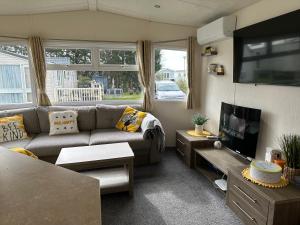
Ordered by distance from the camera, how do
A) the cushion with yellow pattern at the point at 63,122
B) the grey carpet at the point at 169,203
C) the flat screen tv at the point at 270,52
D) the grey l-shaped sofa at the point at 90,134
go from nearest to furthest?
the flat screen tv at the point at 270,52, the grey carpet at the point at 169,203, the grey l-shaped sofa at the point at 90,134, the cushion with yellow pattern at the point at 63,122

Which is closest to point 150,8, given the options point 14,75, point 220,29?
point 220,29

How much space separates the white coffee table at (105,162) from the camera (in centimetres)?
225

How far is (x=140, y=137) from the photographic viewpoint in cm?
314

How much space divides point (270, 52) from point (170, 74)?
2.01 m

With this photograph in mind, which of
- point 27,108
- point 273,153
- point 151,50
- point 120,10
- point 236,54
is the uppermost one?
point 120,10

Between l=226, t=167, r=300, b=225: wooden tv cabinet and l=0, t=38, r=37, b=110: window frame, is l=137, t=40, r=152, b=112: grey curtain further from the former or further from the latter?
l=226, t=167, r=300, b=225: wooden tv cabinet

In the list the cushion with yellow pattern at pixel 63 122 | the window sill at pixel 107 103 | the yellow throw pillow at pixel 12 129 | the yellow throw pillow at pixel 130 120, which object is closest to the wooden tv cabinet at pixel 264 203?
the yellow throw pillow at pixel 130 120

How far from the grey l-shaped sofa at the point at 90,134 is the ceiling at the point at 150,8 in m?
1.52

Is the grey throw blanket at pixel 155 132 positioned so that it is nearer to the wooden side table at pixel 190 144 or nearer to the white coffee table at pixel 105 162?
the wooden side table at pixel 190 144

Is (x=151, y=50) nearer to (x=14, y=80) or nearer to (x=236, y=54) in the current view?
(x=236, y=54)

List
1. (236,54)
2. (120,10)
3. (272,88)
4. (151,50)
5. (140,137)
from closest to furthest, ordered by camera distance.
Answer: (272,88), (236,54), (140,137), (120,10), (151,50)

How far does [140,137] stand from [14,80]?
2.37 m

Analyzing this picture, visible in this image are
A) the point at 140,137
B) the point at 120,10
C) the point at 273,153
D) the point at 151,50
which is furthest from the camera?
the point at 151,50

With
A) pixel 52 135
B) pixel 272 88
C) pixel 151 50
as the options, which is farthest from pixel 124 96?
pixel 272 88
